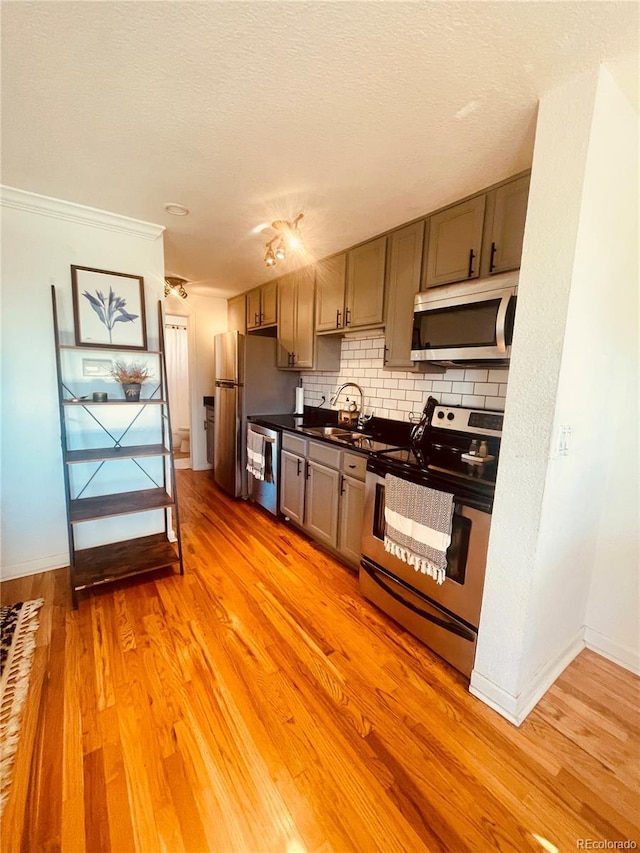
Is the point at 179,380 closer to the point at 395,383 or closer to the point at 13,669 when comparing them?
the point at 395,383

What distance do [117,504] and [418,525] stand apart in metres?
1.96

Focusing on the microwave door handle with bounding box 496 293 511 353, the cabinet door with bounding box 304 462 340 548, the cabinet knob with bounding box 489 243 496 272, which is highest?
the cabinet knob with bounding box 489 243 496 272

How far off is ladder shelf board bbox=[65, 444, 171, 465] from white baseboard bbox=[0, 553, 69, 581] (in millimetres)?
794

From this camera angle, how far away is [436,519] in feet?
5.26

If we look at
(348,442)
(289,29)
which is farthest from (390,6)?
(348,442)

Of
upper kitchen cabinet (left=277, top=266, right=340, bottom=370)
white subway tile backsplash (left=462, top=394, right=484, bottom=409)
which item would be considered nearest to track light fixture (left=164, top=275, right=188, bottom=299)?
upper kitchen cabinet (left=277, top=266, right=340, bottom=370)

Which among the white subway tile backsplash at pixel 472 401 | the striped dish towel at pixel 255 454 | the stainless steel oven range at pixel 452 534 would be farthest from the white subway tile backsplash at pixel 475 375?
the striped dish towel at pixel 255 454

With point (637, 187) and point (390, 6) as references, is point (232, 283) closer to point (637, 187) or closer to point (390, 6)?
point (390, 6)

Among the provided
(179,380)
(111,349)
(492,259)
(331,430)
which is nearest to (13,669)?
(111,349)

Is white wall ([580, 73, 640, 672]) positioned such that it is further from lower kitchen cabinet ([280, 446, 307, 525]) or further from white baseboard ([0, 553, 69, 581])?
white baseboard ([0, 553, 69, 581])

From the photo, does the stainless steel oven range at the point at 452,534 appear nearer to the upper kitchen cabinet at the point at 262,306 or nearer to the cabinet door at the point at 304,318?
the cabinet door at the point at 304,318

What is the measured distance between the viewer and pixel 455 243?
1912mm

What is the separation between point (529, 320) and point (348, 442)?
1374 mm

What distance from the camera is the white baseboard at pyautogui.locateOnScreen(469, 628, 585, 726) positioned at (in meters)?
1.42
